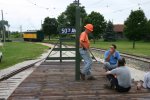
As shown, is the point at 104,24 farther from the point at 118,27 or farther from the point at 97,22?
the point at 118,27

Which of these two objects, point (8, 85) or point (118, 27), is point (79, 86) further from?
point (118, 27)

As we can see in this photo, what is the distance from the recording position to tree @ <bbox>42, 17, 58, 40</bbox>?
11731cm

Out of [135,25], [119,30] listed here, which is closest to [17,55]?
[135,25]

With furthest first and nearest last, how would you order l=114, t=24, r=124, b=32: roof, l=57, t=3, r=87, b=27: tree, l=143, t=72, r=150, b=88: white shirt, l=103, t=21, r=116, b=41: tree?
l=114, t=24, r=124, b=32: roof < l=57, t=3, r=87, b=27: tree < l=103, t=21, r=116, b=41: tree < l=143, t=72, r=150, b=88: white shirt

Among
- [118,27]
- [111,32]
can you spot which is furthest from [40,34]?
[118,27]

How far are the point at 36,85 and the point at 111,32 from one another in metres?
88.6

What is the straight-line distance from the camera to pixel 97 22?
96688 millimetres

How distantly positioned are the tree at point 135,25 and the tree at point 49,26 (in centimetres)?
5917

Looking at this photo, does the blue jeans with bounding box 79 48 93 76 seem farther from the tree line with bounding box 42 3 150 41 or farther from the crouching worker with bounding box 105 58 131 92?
the tree line with bounding box 42 3 150 41

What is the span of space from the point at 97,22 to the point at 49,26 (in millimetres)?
25200

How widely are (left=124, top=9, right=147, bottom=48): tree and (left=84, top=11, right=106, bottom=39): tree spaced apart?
118 ft

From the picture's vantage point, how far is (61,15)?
122 meters

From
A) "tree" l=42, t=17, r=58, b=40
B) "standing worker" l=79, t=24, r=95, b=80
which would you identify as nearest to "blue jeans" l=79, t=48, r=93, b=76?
"standing worker" l=79, t=24, r=95, b=80

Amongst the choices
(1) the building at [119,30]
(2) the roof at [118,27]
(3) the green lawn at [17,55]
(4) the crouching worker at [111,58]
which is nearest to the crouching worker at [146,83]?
(4) the crouching worker at [111,58]
